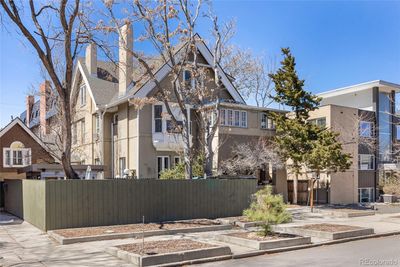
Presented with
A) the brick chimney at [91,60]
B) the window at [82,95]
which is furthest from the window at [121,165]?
the brick chimney at [91,60]

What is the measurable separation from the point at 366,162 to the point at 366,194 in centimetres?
279

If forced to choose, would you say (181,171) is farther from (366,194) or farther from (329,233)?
(366,194)

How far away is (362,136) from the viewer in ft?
121

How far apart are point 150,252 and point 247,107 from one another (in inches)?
778

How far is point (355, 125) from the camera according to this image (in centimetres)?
3453

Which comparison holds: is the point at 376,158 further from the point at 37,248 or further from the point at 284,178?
the point at 37,248

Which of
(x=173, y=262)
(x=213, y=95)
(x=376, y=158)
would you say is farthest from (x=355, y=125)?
(x=173, y=262)

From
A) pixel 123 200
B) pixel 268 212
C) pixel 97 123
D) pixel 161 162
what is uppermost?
pixel 97 123

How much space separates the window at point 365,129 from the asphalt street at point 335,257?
83.3 feet

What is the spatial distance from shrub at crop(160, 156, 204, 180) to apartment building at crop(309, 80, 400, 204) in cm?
1237

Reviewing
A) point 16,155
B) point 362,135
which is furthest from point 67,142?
point 362,135

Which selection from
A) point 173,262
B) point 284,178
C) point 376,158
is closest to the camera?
point 173,262

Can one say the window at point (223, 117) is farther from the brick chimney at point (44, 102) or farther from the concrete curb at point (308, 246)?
the concrete curb at point (308, 246)

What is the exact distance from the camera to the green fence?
50.0 ft
